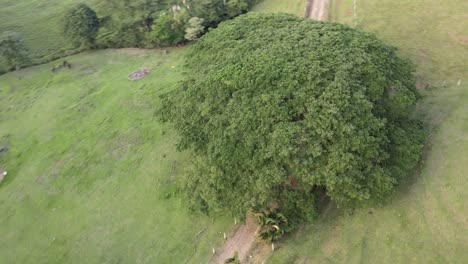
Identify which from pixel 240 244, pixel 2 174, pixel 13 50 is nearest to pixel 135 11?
pixel 13 50

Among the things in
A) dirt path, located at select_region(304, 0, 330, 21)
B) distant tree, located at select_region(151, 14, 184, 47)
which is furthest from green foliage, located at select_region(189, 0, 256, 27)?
dirt path, located at select_region(304, 0, 330, 21)

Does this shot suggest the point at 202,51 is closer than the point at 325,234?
No

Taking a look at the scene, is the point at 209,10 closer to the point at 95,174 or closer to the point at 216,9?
the point at 216,9

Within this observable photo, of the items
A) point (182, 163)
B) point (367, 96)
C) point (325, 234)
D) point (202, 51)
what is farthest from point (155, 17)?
point (325, 234)

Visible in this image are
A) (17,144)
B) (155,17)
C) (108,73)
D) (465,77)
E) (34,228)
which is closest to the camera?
(34,228)

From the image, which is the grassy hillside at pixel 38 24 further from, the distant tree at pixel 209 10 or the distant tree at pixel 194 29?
the distant tree at pixel 209 10

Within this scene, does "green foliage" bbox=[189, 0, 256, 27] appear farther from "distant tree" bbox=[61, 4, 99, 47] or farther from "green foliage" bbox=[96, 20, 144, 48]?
"distant tree" bbox=[61, 4, 99, 47]

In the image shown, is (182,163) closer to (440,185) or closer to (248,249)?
(248,249)

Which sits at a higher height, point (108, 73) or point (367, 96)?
point (367, 96)
